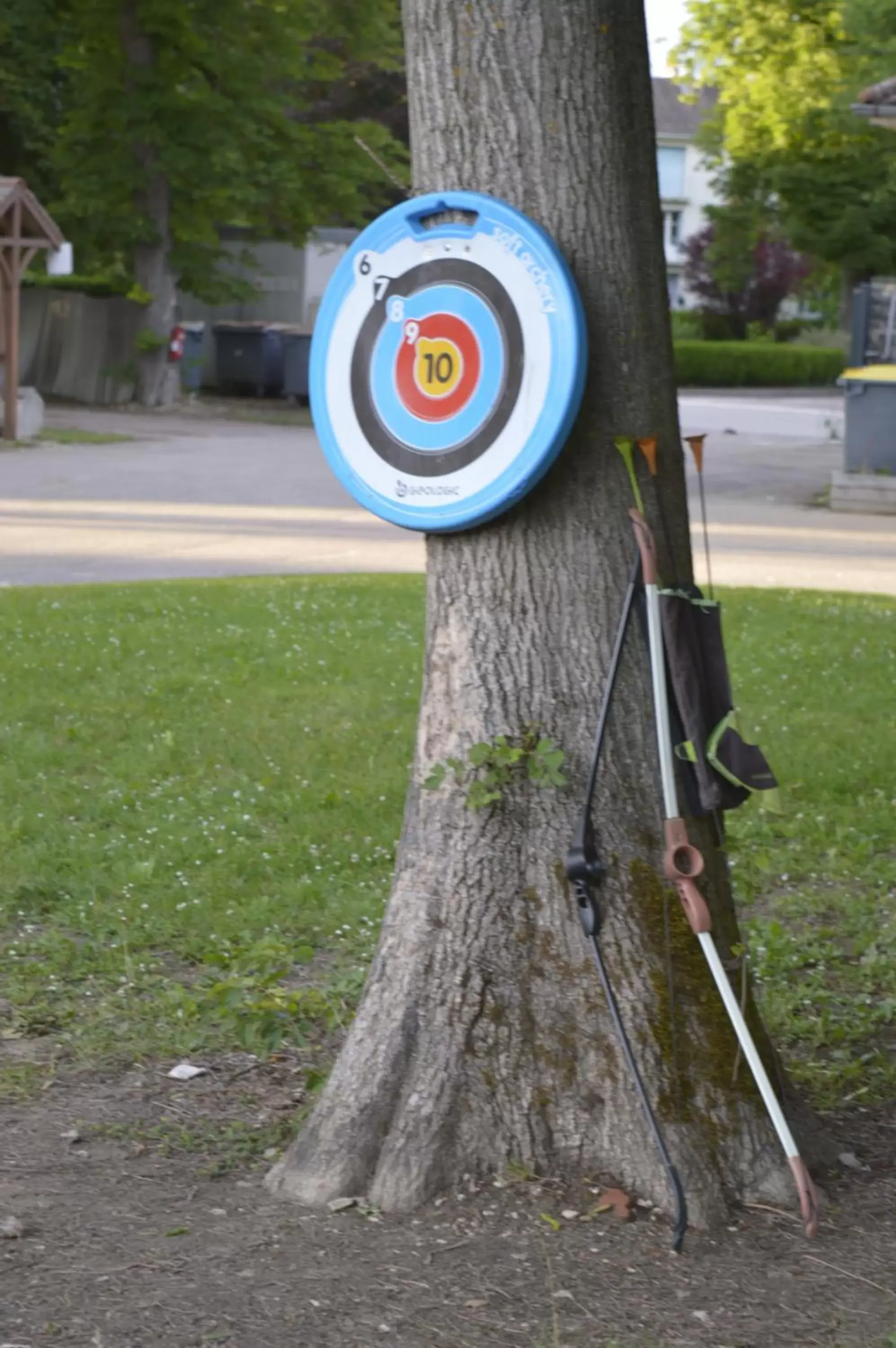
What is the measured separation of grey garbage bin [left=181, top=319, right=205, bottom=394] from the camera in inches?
1277

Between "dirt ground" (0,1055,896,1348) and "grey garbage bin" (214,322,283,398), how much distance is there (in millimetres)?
29670

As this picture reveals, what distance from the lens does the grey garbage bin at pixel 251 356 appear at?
32.5m

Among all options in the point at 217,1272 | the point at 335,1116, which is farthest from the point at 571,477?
the point at 217,1272

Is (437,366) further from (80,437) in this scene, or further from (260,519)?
(80,437)

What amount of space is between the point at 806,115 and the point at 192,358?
38.9 ft

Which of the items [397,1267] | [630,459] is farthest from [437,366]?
[397,1267]

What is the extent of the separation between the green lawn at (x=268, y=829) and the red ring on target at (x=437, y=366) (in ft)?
3.91

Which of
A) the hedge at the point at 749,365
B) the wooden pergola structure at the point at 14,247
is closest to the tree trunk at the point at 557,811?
the wooden pergola structure at the point at 14,247

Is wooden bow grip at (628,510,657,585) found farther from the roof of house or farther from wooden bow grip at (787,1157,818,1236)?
the roof of house

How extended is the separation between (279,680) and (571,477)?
195 inches

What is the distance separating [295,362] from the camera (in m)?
31.9

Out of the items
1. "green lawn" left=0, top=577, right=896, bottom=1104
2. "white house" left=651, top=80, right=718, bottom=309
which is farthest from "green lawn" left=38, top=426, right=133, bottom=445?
"white house" left=651, top=80, right=718, bottom=309

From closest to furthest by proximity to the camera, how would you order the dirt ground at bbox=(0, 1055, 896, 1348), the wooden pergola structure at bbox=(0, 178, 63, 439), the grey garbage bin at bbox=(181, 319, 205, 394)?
1. the dirt ground at bbox=(0, 1055, 896, 1348)
2. the wooden pergola structure at bbox=(0, 178, 63, 439)
3. the grey garbage bin at bbox=(181, 319, 205, 394)

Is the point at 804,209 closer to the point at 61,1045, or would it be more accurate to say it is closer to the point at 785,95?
the point at 785,95
